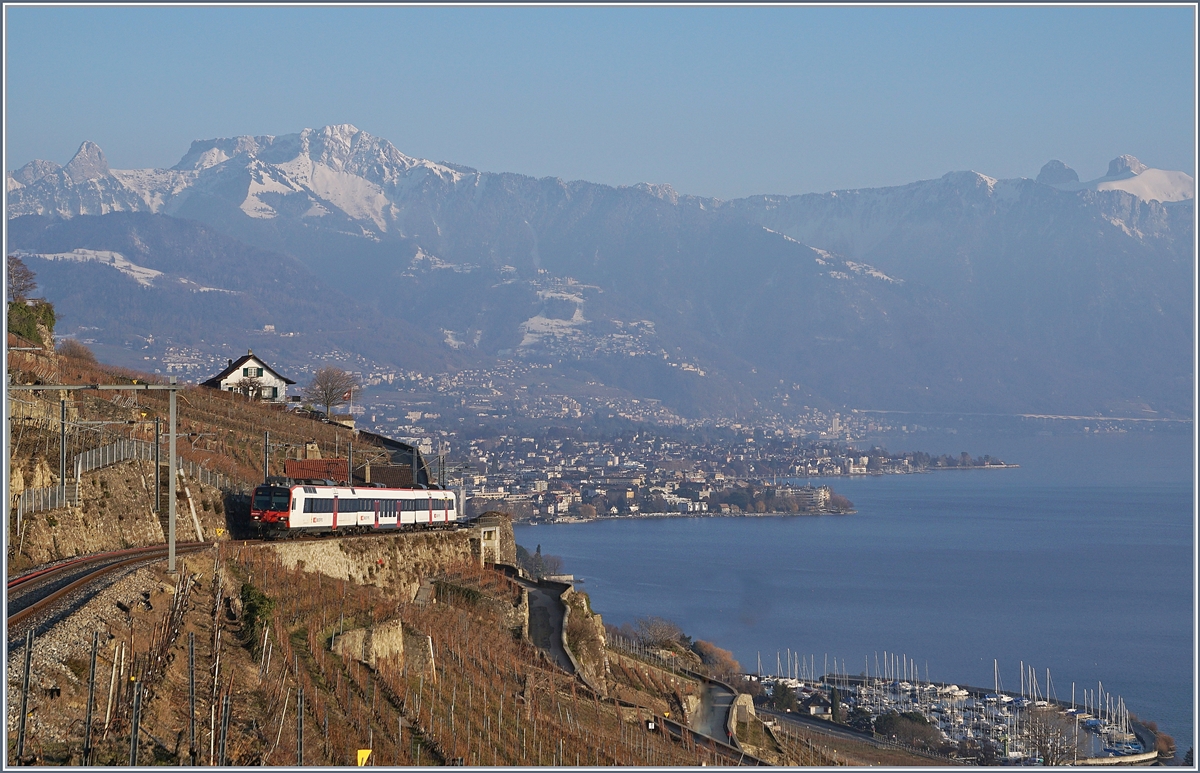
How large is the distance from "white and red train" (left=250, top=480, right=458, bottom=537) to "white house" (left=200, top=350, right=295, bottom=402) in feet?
115

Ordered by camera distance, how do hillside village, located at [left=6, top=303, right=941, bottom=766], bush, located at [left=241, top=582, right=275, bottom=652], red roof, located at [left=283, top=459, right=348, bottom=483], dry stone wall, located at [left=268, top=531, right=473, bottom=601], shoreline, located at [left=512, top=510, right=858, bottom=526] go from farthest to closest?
shoreline, located at [left=512, top=510, right=858, bottom=526] < red roof, located at [left=283, top=459, right=348, bottom=483] < dry stone wall, located at [left=268, top=531, right=473, bottom=601] < bush, located at [left=241, top=582, right=275, bottom=652] < hillside village, located at [left=6, top=303, right=941, bottom=766]

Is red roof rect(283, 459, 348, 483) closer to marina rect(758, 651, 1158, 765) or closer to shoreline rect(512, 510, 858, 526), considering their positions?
marina rect(758, 651, 1158, 765)

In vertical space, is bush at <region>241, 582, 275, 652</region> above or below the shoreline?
above

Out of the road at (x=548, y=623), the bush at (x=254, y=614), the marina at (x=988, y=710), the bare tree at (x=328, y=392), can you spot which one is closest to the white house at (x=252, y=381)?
the bare tree at (x=328, y=392)

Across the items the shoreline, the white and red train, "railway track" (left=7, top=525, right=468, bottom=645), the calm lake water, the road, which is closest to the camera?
"railway track" (left=7, top=525, right=468, bottom=645)

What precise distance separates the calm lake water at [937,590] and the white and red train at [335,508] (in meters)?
38.8

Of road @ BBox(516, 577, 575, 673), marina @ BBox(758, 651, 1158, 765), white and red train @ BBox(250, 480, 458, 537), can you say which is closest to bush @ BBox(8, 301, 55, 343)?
Result: white and red train @ BBox(250, 480, 458, 537)

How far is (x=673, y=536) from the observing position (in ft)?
531

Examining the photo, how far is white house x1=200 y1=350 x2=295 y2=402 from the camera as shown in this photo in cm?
7650

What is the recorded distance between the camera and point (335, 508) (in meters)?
36.7

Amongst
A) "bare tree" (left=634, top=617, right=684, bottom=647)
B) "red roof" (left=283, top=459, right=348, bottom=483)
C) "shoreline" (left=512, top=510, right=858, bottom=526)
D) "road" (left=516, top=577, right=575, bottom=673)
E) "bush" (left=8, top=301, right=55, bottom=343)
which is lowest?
"shoreline" (left=512, top=510, right=858, bottom=526)

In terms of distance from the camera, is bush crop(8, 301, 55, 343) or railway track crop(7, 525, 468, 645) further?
bush crop(8, 301, 55, 343)

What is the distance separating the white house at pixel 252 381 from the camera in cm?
7650

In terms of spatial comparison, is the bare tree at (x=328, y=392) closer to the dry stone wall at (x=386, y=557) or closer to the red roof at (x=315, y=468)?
the red roof at (x=315, y=468)
